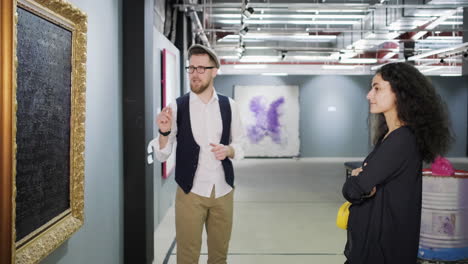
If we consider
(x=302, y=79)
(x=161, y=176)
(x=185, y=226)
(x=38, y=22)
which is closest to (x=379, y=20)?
(x=302, y=79)

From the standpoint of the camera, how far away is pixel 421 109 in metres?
1.69

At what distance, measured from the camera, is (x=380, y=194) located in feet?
5.50

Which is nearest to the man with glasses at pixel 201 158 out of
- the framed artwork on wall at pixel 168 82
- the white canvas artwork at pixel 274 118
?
the framed artwork on wall at pixel 168 82

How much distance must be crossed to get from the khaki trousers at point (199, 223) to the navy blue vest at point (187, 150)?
0.27 ft

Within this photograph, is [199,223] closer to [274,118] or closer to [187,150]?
[187,150]

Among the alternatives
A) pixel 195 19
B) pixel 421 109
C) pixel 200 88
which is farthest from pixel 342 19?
pixel 421 109

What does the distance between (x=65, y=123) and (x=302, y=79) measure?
11279 mm

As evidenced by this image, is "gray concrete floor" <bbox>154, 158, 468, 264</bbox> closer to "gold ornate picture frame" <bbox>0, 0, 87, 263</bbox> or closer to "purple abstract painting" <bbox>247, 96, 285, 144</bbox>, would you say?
"gold ornate picture frame" <bbox>0, 0, 87, 263</bbox>

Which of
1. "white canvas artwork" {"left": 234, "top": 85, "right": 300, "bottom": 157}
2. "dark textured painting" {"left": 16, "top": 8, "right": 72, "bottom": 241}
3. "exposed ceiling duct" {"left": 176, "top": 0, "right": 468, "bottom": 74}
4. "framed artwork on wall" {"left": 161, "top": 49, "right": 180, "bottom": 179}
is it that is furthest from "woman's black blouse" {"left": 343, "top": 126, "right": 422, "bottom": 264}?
"white canvas artwork" {"left": 234, "top": 85, "right": 300, "bottom": 157}

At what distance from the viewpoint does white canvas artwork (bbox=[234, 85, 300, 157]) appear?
12.7 meters

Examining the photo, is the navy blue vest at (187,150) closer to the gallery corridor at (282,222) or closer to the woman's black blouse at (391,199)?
the woman's black blouse at (391,199)

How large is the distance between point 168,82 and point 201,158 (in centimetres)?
332

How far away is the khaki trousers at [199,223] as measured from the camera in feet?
7.61

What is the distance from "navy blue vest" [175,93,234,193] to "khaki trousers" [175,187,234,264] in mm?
82
